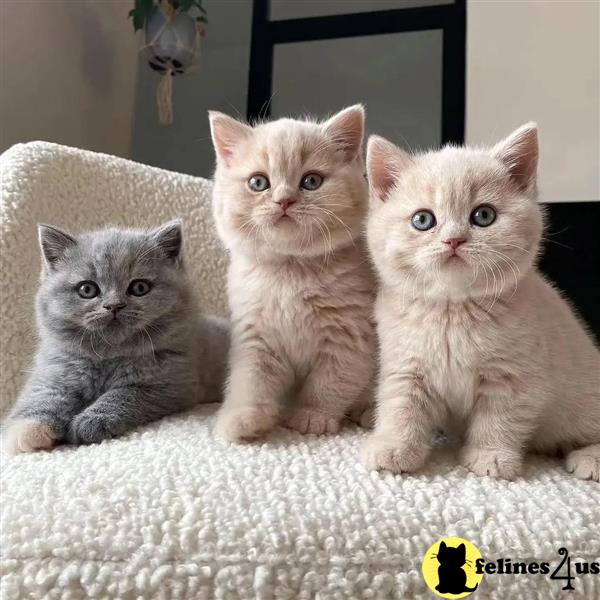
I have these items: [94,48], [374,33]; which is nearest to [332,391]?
[374,33]

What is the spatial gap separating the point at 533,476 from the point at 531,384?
133mm

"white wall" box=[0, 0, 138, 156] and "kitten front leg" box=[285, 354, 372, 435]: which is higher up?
"white wall" box=[0, 0, 138, 156]

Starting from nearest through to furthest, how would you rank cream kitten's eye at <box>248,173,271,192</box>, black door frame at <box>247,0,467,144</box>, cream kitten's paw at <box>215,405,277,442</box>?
cream kitten's paw at <box>215,405,277,442</box> → cream kitten's eye at <box>248,173,271,192</box> → black door frame at <box>247,0,467,144</box>

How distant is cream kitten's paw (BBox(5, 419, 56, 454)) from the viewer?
0.95m

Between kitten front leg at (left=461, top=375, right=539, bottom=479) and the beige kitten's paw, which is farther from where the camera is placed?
the beige kitten's paw

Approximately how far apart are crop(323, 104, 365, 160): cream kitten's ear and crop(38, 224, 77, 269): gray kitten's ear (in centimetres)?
52

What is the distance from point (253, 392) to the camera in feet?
3.36

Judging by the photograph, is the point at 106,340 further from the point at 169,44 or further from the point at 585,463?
the point at 169,44

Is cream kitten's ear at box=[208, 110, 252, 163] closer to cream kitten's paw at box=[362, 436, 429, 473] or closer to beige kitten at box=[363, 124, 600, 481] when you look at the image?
beige kitten at box=[363, 124, 600, 481]

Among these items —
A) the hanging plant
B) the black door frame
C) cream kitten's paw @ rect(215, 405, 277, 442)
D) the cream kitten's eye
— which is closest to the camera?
cream kitten's paw @ rect(215, 405, 277, 442)

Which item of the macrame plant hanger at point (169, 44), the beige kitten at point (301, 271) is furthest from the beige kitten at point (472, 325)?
the macrame plant hanger at point (169, 44)

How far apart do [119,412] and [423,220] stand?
0.58m

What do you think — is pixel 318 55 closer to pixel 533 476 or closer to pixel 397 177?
pixel 397 177

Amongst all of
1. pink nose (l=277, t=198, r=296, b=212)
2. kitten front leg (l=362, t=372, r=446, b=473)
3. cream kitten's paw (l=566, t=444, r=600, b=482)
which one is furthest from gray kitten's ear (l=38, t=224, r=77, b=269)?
cream kitten's paw (l=566, t=444, r=600, b=482)
